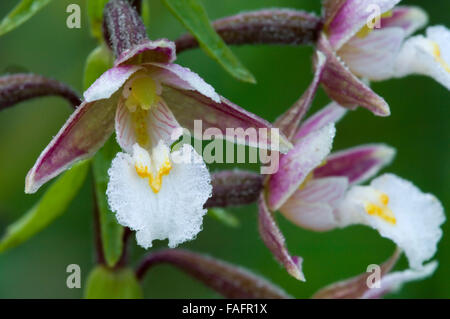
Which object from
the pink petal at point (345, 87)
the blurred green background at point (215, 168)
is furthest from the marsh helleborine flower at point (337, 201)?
the blurred green background at point (215, 168)

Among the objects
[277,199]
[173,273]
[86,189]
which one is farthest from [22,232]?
[173,273]

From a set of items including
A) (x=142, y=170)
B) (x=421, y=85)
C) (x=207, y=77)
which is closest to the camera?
(x=142, y=170)

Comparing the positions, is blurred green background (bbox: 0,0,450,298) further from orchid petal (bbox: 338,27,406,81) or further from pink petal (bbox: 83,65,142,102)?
pink petal (bbox: 83,65,142,102)

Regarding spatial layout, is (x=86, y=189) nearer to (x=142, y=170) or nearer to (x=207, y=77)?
(x=207, y=77)

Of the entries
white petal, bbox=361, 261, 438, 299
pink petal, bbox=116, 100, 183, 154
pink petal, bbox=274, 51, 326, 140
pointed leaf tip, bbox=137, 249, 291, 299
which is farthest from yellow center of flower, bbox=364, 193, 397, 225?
pink petal, bbox=116, 100, 183, 154

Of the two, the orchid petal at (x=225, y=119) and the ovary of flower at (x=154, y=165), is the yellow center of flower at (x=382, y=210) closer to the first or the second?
the orchid petal at (x=225, y=119)
